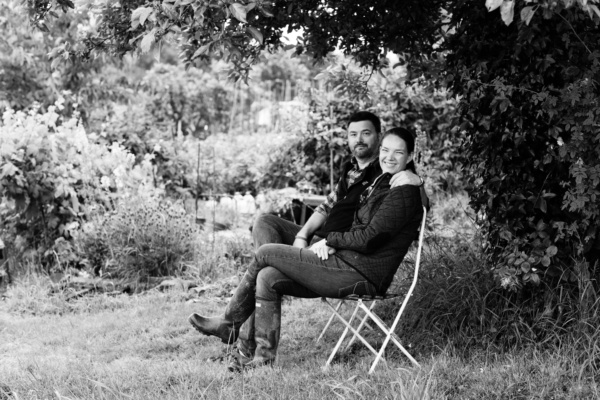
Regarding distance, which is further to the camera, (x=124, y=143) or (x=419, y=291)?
(x=124, y=143)

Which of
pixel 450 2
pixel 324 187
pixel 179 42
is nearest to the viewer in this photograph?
pixel 179 42

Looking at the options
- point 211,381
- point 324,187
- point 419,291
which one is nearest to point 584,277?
point 419,291

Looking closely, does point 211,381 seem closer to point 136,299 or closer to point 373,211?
point 373,211

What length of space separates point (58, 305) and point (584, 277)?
14.0 ft

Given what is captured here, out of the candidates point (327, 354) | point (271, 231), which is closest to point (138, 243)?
point (271, 231)

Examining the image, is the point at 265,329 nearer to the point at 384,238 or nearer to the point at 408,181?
the point at 384,238

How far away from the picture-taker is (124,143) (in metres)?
9.52

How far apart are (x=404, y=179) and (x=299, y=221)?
3.73m

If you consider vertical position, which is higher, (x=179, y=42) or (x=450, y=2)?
(x=450, y=2)

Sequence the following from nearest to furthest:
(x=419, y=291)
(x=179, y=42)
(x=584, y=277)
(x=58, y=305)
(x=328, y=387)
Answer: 1. (x=328, y=387)
2. (x=584, y=277)
3. (x=419, y=291)
4. (x=179, y=42)
5. (x=58, y=305)

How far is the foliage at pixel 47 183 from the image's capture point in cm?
669

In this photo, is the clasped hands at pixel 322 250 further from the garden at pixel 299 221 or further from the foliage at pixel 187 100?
the foliage at pixel 187 100

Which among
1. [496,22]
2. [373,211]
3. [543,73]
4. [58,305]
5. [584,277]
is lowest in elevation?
[58,305]

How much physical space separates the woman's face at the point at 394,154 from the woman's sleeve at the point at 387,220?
232 millimetres
